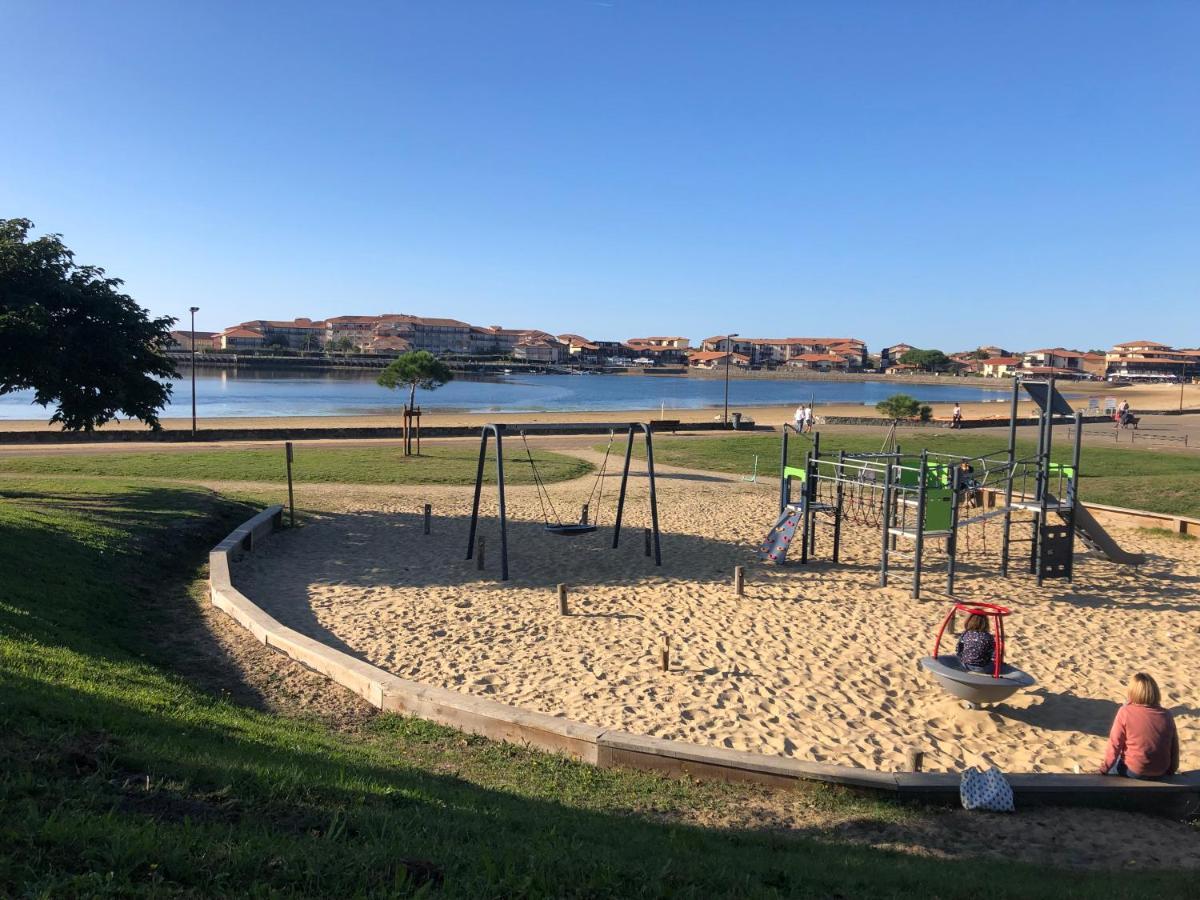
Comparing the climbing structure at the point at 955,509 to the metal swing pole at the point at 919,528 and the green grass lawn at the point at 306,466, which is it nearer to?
the metal swing pole at the point at 919,528

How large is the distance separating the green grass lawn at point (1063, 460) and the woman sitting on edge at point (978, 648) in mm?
10086

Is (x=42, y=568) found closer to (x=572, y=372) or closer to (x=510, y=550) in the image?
(x=510, y=550)

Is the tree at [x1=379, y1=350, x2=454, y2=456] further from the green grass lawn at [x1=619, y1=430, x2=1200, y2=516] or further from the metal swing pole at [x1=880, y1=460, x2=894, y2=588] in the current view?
the metal swing pole at [x1=880, y1=460, x2=894, y2=588]

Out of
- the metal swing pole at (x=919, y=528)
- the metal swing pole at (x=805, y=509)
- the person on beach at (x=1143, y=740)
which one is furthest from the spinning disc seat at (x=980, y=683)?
the metal swing pole at (x=805, y=509)

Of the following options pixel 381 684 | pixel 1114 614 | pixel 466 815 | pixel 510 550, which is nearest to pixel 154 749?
pixel 466 815

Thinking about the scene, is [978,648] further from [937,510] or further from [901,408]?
[901,408]

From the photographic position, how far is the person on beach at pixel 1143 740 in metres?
6.29

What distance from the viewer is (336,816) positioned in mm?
4340

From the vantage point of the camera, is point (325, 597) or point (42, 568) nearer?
point (42, 568)

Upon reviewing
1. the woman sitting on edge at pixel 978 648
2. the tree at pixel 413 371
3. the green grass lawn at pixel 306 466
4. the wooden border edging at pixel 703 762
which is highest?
the tree at pixel 413 371

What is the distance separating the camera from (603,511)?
19.0m

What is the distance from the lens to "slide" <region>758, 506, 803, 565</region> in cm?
1380

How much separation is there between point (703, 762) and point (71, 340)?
1375cm

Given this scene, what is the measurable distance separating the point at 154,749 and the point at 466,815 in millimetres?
1873
